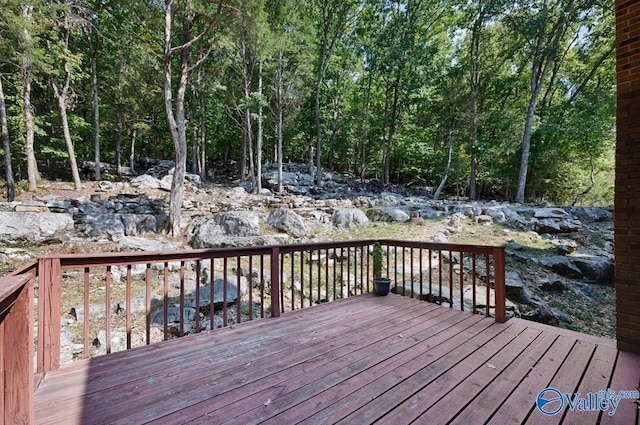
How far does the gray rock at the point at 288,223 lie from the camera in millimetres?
7359

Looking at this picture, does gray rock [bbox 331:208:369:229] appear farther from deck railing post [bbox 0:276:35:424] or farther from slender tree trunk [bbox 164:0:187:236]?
deck railing post [bbox 0:276:35:424]

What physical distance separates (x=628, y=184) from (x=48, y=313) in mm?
4786

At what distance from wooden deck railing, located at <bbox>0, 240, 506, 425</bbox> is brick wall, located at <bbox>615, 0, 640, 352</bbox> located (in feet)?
2.93

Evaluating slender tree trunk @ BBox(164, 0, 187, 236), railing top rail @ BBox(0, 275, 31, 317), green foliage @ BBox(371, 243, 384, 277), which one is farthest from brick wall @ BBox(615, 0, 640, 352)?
slender tree trunk @ BBox(164, 0, 187, 236)

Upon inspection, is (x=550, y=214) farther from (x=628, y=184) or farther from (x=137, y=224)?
(x=137, y=224)

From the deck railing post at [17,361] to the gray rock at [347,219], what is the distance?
7.19 meters

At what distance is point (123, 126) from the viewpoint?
A: 13578 millimetres

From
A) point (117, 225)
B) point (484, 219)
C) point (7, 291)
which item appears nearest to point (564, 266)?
point (484, 219)

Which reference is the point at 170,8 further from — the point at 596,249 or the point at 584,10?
the point at 584,10

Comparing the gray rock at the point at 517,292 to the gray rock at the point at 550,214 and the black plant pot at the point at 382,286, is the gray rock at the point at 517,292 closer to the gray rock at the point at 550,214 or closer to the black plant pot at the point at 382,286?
the black plant pot at the point at 382,286

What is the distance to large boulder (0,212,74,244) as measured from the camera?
19.2 ft

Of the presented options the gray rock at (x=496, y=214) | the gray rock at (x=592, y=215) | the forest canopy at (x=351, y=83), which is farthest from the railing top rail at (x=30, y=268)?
the gray rock at (x=592, y=215)

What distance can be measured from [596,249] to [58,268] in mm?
10300

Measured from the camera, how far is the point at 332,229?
805cm
